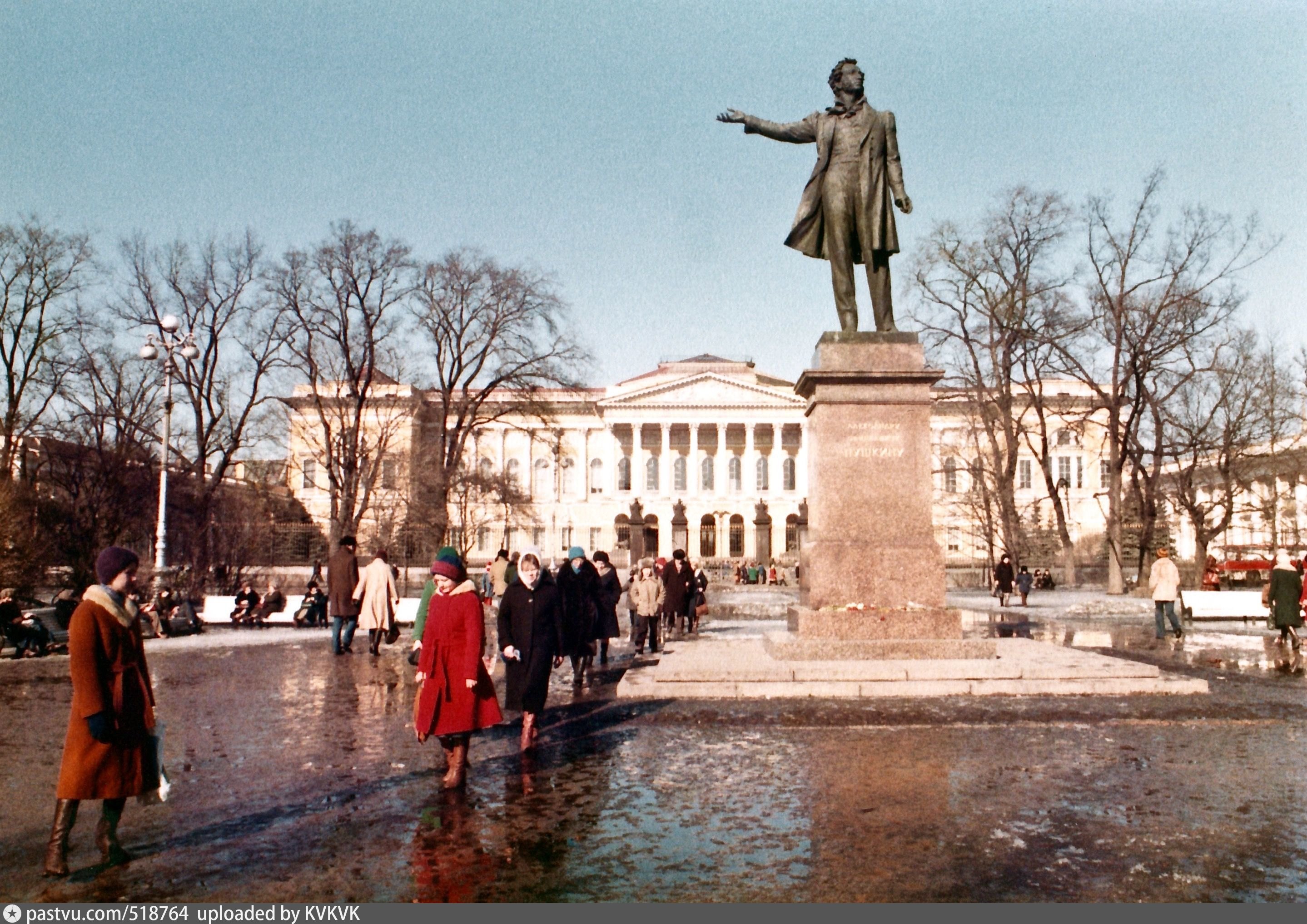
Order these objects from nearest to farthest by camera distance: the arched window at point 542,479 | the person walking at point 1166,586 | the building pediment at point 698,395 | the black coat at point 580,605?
the black coat at point 580,605
the person walking at point 1166,586
the building pediment at point 698,395
the arched window at point 542,479

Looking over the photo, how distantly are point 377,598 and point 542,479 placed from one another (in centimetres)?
7474

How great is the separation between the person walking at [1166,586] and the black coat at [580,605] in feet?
34.2

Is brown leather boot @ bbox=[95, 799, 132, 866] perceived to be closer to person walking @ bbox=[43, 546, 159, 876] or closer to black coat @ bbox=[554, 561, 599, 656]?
person walking @ bbox=[43, 546, 159, 876]

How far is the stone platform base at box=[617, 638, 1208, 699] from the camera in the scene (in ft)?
35.5

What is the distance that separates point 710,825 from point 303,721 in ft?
18.5

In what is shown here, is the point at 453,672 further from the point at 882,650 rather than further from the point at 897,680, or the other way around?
the point at 882,650

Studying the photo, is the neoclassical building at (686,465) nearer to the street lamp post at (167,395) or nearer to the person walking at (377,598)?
the street lamp post at (167,395)

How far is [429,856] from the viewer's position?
213 inches

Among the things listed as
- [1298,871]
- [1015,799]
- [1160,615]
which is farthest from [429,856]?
[1160,615]

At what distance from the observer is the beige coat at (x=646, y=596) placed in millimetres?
17000

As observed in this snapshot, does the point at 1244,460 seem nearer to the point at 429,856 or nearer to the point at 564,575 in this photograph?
the point at 564,575

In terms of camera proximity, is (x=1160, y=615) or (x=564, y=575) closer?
(x=564, y=575)

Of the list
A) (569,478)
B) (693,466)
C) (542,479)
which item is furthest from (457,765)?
(569,478)

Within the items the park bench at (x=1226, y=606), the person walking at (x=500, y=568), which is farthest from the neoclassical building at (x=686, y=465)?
the person walking at (x=500, y=568)
